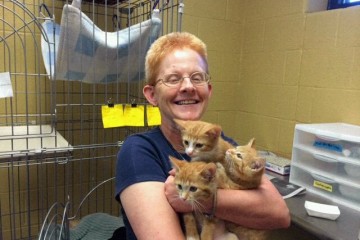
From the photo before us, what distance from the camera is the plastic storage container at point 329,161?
4.45ft

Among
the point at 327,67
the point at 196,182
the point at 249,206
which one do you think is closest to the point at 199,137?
the point at 196,182

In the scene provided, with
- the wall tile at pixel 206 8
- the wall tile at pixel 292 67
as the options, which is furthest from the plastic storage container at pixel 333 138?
the wall tile at pixel 206 8

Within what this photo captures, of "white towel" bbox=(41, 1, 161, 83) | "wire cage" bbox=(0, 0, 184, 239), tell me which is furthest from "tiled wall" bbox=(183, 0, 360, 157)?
"white towel" bbox=(41, 1, 161, 83)

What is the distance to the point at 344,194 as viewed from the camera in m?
1.40

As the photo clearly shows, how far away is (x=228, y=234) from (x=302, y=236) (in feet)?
3.97

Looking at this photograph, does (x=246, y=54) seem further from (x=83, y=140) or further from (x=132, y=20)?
(x=83, y=140)

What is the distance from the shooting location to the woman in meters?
0.83

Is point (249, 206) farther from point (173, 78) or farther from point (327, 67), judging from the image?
point (327, 67)

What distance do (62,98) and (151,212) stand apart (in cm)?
124

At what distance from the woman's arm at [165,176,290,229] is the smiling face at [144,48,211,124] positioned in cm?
25

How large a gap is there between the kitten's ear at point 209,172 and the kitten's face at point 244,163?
82mm

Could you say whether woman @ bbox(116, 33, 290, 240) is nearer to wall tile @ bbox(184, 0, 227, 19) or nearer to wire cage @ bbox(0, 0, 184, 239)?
wire cage @ bbox(0, 0, 184, 239)

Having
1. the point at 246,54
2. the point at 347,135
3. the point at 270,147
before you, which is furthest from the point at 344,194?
the point at 246,54

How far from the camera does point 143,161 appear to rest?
0.90 m
